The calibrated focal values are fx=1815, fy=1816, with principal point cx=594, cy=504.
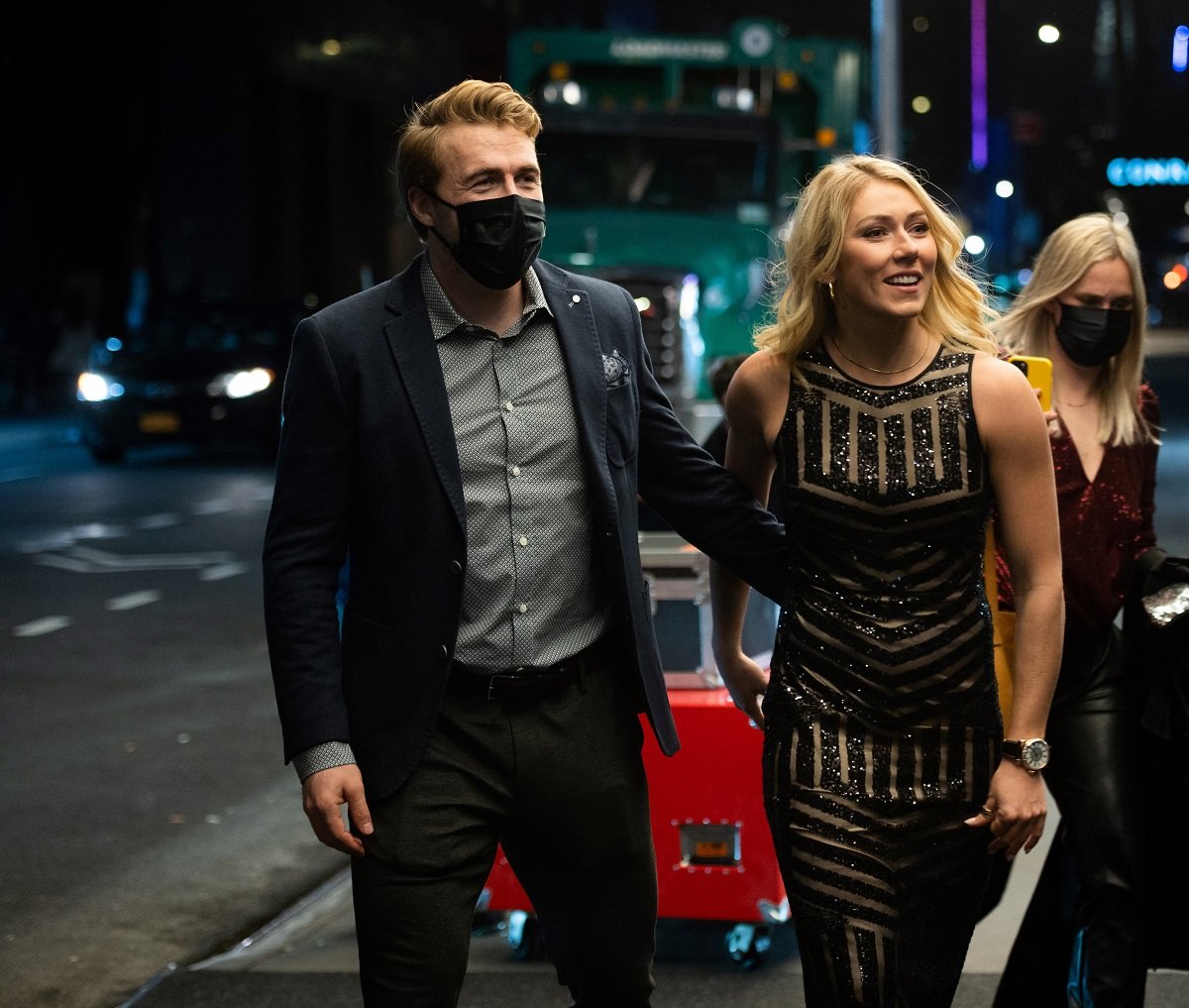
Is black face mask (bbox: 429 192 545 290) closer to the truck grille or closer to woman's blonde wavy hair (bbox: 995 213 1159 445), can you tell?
woman's blonde wavy hair (bbox: 995 213 1159 445)

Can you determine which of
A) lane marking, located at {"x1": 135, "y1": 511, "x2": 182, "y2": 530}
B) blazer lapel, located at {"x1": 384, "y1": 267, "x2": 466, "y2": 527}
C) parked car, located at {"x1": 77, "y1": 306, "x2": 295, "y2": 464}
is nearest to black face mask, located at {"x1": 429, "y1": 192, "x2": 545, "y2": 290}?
blazer lapel, located at {"x1": 384, "y1": 267, "x2": 466, "y2": 527}

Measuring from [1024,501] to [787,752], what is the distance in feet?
1.91

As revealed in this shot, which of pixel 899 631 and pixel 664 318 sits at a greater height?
pixel 899 631

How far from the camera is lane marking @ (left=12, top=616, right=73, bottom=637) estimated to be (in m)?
11.2

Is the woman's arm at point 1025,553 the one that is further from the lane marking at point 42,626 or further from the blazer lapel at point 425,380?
the lane marking at point 42,626

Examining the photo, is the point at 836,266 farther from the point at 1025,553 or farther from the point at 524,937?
the point at 524,937

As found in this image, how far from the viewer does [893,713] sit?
3021 mm

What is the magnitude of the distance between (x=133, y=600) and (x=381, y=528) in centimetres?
972

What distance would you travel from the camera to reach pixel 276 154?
40.2 m

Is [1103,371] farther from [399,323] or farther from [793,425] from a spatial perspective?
[399,323]

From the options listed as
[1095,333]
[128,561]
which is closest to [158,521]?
[128,561]

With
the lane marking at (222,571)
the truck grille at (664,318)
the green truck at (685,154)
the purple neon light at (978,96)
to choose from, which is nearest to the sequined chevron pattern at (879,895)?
the lane marking at (222,571)

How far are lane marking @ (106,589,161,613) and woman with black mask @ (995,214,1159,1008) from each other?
882 cm

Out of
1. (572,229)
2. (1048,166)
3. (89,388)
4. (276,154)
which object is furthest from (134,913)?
(1048,166)
